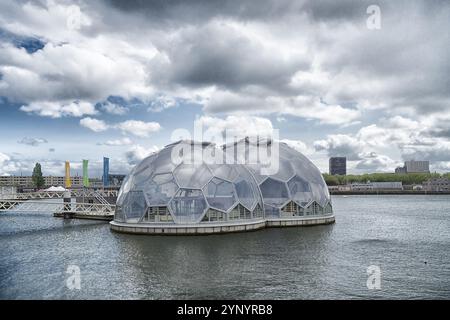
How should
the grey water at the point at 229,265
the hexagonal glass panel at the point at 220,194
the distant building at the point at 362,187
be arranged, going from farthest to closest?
the distant building at the point at 362,187
the hexagonal glass panel at the point at 220,194
the grey water at the point at 229,265

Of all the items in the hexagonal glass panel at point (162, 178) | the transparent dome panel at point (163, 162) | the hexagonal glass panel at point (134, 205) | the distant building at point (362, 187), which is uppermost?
the transparent dome panel at point (163, 162)

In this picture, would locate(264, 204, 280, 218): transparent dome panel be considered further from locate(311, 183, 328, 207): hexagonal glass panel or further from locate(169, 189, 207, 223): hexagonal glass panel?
locate(169, 189, 207, 223): hexagonal glass panel

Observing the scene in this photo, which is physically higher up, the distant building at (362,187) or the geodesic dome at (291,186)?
the geodesic dome at (291,186)

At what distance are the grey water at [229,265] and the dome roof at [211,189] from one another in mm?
2282

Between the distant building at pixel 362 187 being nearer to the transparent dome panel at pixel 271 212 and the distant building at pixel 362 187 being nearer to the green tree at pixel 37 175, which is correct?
the green tree at pixel 37 175

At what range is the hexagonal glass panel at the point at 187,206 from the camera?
28.6m

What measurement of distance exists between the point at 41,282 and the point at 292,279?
10779 millimetres

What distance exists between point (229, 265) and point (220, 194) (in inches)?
471

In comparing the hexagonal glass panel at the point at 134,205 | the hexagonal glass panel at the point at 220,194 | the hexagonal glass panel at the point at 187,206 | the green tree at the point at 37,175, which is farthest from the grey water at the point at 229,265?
the green tree at the point at 37,175

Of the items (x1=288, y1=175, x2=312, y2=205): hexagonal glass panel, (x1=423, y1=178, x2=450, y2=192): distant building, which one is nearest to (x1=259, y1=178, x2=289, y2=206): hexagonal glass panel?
(x1=288, y1=175, x2=312, y2=205): hexagonal glass panel

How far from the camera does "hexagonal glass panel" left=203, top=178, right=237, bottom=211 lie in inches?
Answer: 1164
